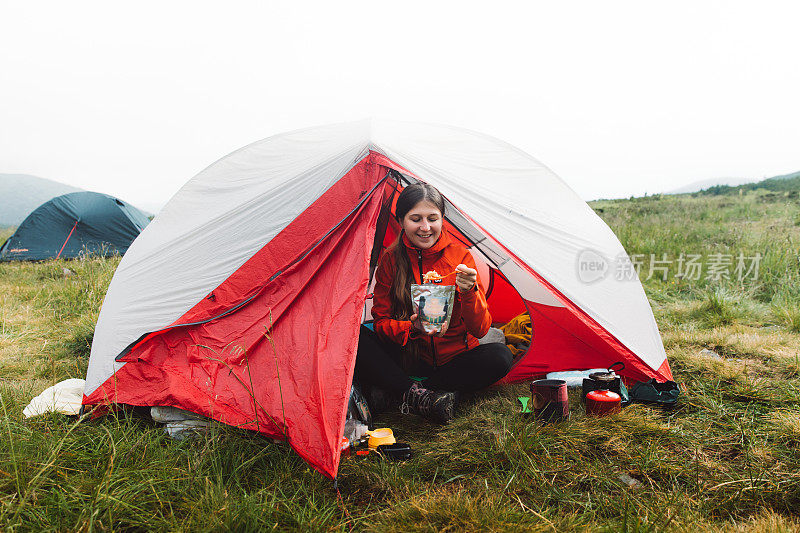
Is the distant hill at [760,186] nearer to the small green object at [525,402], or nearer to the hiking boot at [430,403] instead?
the small green object at [525,402]

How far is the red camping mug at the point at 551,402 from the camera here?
2.27 m

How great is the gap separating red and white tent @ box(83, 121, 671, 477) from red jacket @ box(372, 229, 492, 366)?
230 mm

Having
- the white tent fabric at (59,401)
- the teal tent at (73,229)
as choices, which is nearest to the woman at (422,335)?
the white tent fabric at (59,401)

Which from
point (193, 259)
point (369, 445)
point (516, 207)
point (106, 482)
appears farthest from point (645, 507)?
point (193, 259)

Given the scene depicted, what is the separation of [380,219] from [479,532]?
2.00m

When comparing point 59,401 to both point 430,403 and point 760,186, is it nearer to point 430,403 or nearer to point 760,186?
point 430,403

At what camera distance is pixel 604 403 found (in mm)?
2367

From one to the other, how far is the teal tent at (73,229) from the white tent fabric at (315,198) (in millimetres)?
6105

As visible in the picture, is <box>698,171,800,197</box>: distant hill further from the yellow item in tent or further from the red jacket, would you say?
the red jacket

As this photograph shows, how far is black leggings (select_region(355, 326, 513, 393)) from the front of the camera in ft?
8.51

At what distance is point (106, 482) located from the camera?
5.54ft

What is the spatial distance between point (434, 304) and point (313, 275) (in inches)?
25.5

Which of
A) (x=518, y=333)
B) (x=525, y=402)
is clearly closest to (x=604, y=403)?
(x=525, y=402)

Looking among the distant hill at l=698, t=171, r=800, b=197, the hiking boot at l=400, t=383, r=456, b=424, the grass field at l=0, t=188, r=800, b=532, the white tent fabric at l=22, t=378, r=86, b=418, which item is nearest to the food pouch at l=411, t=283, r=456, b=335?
the hiking boot at l=400, t=383, r=456, b=424
